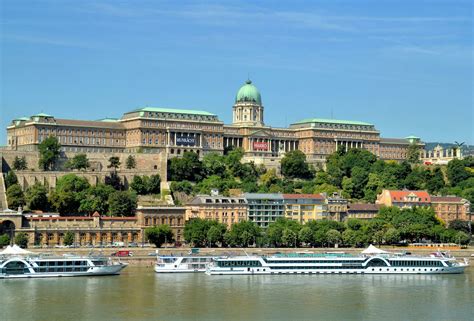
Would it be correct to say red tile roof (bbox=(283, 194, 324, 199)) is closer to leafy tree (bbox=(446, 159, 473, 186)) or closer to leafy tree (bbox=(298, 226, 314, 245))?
leafy tree (bbox=(298, 226, 314, 245))

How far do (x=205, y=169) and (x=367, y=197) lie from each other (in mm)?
15694

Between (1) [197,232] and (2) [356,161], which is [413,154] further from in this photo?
(1) [197,232]

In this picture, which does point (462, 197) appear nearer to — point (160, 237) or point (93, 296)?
point (160, 237)

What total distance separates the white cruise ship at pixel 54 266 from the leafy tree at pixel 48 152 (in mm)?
30337

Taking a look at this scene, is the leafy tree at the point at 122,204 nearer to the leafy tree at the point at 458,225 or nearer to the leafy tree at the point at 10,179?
the leafy tree at the point at 10,179

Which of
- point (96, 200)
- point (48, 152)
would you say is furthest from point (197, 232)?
point (48, 152)

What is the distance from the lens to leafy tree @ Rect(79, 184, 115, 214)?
93.3 m

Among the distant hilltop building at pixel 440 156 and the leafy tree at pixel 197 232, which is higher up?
the distant hilltop building at pixel 440 156

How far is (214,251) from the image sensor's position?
85062mm

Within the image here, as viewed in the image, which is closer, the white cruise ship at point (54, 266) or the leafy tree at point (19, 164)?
the white cruise ship at point (54, 266)

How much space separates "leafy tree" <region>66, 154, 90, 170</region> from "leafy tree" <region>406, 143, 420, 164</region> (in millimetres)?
43311

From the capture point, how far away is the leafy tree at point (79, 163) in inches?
4141

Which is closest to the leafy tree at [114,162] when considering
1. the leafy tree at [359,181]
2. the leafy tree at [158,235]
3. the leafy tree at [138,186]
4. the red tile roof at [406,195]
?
the leafy tree at [138,186]

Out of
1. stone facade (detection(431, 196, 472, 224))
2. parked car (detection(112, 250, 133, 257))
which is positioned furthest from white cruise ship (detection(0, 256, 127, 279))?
stone facade (detection(431, 196, 472, 224))
